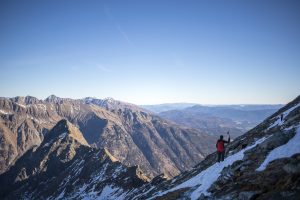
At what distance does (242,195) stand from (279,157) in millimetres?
5728

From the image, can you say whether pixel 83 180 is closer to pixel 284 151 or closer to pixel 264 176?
pixel 284 151

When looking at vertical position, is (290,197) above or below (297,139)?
below

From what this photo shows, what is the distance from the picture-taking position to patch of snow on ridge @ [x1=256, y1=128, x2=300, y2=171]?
2203 cm

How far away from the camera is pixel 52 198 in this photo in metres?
151

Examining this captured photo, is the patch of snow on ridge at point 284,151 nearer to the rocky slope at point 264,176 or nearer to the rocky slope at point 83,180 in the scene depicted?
the rocky slope at point 264,176

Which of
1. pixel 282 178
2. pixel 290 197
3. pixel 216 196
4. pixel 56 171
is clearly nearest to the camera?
pixel 290 197

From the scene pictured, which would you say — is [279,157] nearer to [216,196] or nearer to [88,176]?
[216,196]

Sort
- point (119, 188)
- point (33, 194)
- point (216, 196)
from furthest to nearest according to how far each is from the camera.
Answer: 1. point (33, 194)
2. point (119, 188)
3. point (216, 196)

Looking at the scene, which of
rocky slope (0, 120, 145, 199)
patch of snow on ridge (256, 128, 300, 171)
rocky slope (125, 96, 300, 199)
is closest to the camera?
rocky slope (125, 96, 300, 199)

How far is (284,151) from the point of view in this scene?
23.0 meters

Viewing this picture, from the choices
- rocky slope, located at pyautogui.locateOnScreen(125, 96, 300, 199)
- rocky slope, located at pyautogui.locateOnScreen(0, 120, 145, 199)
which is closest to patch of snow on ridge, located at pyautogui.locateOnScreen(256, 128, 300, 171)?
rocky slope, located at pyautogui.locateOnScreen(125, 96, 300, 199)

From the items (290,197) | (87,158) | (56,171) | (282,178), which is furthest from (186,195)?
(56,171)

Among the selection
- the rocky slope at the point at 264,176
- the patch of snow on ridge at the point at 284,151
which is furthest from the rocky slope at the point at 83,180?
the patch of snow on ridge at the point at 284,151

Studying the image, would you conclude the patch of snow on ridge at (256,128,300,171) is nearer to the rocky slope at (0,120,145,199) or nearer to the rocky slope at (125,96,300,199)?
the rocky slope at (125,96,300,199)
